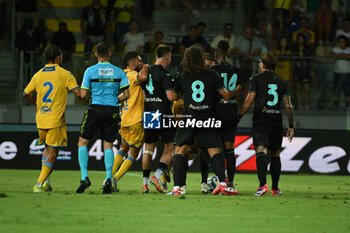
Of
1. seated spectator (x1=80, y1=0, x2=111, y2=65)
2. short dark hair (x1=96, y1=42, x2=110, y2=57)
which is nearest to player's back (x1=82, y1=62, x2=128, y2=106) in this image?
short dark hair (x1=96, y1=42, x2=110, y2=57)

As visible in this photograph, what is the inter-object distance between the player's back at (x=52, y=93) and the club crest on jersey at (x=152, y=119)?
47.7 inches

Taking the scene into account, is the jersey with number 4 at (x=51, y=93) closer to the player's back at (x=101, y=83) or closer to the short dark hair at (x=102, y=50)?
the player's back at (x=101, y=83)

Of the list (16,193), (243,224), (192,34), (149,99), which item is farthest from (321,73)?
(243,224)

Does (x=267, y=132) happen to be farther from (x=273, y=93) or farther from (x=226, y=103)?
(x=226, y=103)

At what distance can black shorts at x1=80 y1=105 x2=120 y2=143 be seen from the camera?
10875 mm

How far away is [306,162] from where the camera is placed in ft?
57.5

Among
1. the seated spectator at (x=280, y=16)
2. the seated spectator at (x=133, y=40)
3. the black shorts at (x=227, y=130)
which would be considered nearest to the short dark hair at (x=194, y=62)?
the black shorts at (x=227, y=130)

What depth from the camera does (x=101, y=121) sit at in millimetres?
10930

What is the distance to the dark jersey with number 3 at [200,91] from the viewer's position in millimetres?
10664

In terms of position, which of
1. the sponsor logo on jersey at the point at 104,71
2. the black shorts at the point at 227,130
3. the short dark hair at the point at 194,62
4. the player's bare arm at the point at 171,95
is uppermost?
the short dark hair at the point at 194,62

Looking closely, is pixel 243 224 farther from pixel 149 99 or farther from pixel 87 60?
pixel 87 60

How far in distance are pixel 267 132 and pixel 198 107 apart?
1.24m

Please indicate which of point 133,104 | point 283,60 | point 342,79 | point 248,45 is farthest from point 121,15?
point 133,104

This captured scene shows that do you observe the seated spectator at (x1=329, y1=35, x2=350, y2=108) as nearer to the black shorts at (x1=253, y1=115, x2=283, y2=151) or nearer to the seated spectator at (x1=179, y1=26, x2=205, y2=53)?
the seated spectator at (x1=179, y1=26, x2=205, y2=53)
